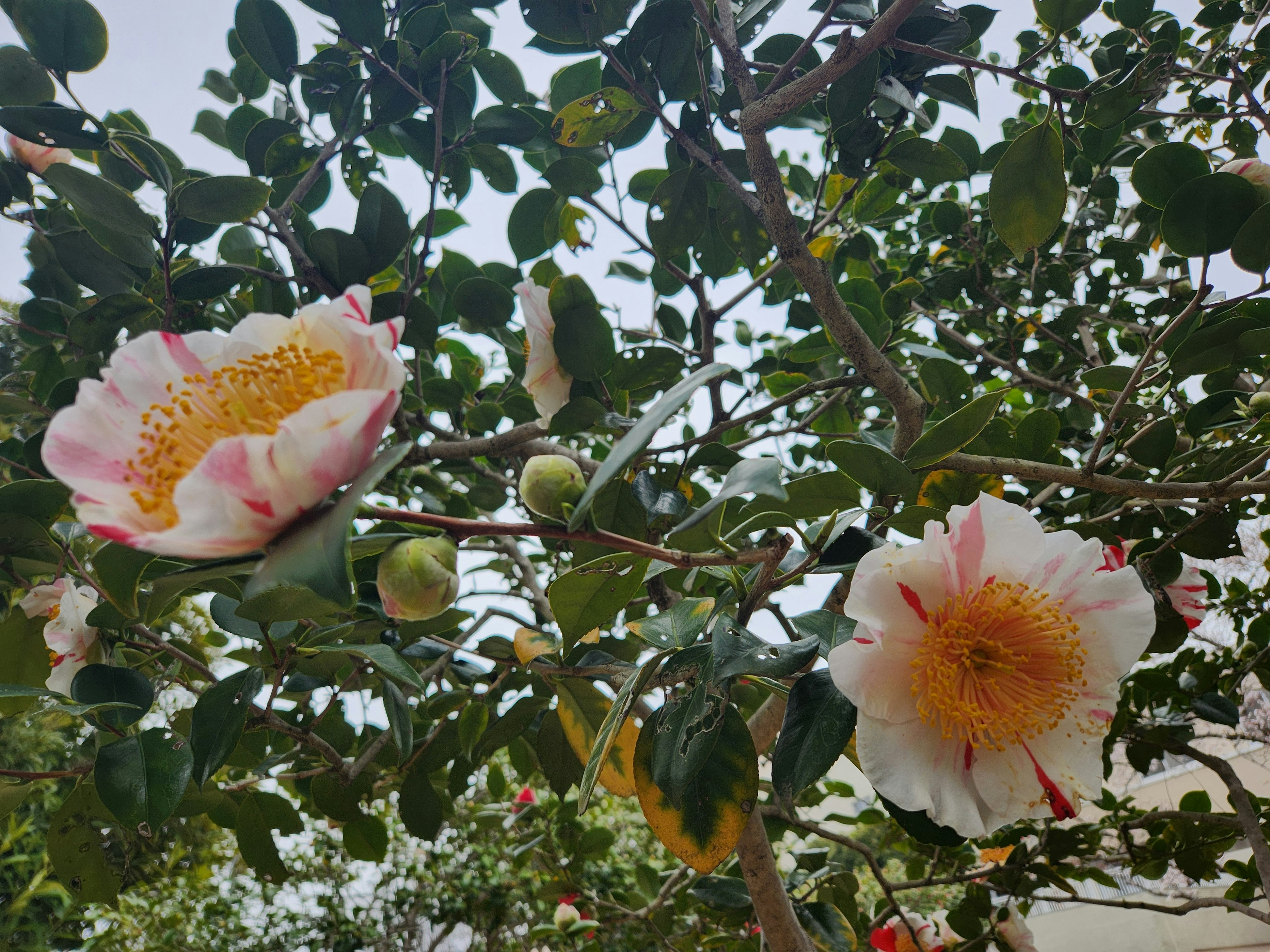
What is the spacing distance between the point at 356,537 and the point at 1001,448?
2.32ft

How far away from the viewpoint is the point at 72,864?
97 centimetres

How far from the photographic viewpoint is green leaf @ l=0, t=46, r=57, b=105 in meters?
0.86

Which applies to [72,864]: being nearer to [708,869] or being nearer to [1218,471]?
[708,869]

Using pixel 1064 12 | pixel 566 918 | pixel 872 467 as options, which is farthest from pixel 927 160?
pixel 566 918

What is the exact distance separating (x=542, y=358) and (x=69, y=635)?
625 mm

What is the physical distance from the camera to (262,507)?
0.36m

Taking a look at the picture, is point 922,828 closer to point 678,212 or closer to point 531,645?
point 531,645

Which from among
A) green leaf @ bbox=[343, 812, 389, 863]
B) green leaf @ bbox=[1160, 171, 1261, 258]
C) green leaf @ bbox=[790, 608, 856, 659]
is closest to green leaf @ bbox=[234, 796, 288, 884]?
green leaf @ bbox=[343, 812, 389, 863]

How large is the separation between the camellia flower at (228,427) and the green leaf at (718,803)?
38cm

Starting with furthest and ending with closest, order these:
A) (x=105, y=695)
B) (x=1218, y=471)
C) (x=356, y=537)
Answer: (x=1218, y=471)
(x=105, y=695)
(x=356, y=537)

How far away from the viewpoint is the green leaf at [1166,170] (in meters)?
0.74

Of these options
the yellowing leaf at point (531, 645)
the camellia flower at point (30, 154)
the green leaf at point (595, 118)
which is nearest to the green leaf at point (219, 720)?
the yellowing leaf at point (531, 645)

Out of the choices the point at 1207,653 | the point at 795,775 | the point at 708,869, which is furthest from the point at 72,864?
the point at 1207,653

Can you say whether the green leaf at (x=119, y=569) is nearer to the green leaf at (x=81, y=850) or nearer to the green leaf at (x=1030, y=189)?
the green leaf at (x=81, y=850)
